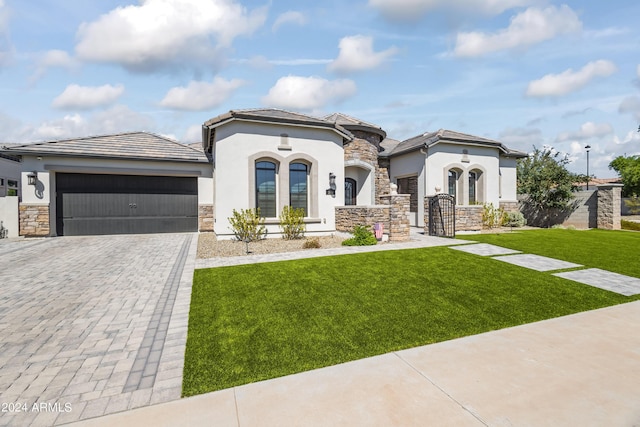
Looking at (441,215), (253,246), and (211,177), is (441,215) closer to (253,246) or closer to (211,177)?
(253,246)

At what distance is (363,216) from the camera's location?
12.2 metres

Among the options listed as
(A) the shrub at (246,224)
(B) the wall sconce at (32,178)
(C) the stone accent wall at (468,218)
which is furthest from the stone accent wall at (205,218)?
(C) the stone accent wall at (468,218)

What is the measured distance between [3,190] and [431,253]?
2611cm

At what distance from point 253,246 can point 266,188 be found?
3015 mm

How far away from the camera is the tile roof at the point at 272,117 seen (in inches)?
468

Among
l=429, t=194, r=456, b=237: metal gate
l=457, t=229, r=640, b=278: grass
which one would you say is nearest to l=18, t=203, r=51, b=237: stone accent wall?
l=429, t=194, r=456, b=237: metal gate

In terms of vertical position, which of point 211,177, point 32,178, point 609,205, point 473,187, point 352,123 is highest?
point 352,123

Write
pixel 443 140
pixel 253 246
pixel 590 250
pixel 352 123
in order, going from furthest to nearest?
1. pixel 352 123
2. pixel 443 140
3. pixel 253 246
4. pixel 590 250

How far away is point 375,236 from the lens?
11891 mm

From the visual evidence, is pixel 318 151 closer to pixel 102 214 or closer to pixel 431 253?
pixel 431 253

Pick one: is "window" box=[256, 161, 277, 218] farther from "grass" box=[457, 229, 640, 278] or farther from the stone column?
the stone column

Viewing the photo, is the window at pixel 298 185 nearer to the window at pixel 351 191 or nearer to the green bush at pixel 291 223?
the green bush at pixel 291 223

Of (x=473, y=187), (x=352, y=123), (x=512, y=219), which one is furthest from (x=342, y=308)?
(x=512, y=219)

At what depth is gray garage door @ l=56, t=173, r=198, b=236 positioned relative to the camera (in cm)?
1359
